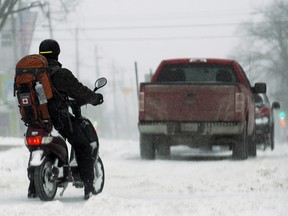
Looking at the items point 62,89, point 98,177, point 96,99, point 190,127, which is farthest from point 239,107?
point 62,89

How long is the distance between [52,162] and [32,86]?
827 millimetres

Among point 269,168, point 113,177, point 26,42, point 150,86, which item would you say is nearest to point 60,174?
point 113,177

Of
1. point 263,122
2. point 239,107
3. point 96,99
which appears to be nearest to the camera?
point 96,99

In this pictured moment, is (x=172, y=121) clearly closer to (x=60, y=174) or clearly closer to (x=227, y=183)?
(x=227, y=183)

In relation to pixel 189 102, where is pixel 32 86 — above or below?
above

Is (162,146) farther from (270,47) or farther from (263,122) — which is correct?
(270,47)

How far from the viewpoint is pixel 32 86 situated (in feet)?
24.7

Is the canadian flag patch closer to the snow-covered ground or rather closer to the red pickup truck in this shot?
the snow-covered ground

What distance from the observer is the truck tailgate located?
47.4 feet

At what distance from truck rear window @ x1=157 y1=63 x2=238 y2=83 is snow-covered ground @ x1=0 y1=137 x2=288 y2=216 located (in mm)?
1999

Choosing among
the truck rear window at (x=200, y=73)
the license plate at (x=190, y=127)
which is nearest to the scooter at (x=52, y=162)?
the license plate at (x=190, y=127)

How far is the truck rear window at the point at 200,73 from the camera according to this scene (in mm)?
15914

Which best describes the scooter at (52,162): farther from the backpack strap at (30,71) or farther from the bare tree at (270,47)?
the bare tree at (270,47)

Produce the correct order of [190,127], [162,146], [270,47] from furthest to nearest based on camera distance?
[270,47] → [162,146] → [190,127]
